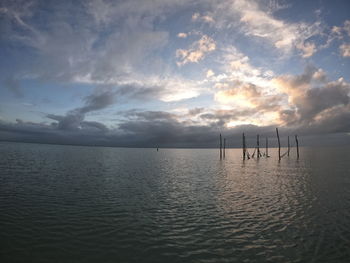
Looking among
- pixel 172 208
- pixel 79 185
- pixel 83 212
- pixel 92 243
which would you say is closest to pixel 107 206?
pixel 83 212

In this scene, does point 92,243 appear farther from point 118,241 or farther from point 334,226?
point 334,226

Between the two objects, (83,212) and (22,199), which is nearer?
(83,212)

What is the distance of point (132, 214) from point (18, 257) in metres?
7.97

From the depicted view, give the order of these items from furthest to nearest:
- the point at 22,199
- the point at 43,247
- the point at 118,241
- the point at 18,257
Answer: the point at 22,199 → the point at 118,241 → the point at 43,247 → the point at 18,257

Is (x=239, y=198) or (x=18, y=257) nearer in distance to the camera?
(x=18, y=257)

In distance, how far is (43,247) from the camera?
35.1ft

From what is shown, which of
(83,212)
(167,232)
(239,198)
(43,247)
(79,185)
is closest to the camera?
(43,247)

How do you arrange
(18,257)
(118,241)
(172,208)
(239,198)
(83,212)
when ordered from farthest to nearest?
(239,198)
(172,208)
(83,212)
(118,241)
(18,257)

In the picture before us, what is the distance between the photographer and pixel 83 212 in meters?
16.6

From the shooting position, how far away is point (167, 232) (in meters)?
13.1

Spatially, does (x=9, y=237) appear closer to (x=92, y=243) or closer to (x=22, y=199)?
Answer: (x=92, y=243)

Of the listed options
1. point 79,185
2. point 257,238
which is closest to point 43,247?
point 257,238

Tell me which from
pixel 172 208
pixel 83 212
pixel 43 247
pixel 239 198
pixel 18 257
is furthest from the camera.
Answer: pixel 239 198

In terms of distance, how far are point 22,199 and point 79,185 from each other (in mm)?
7795
